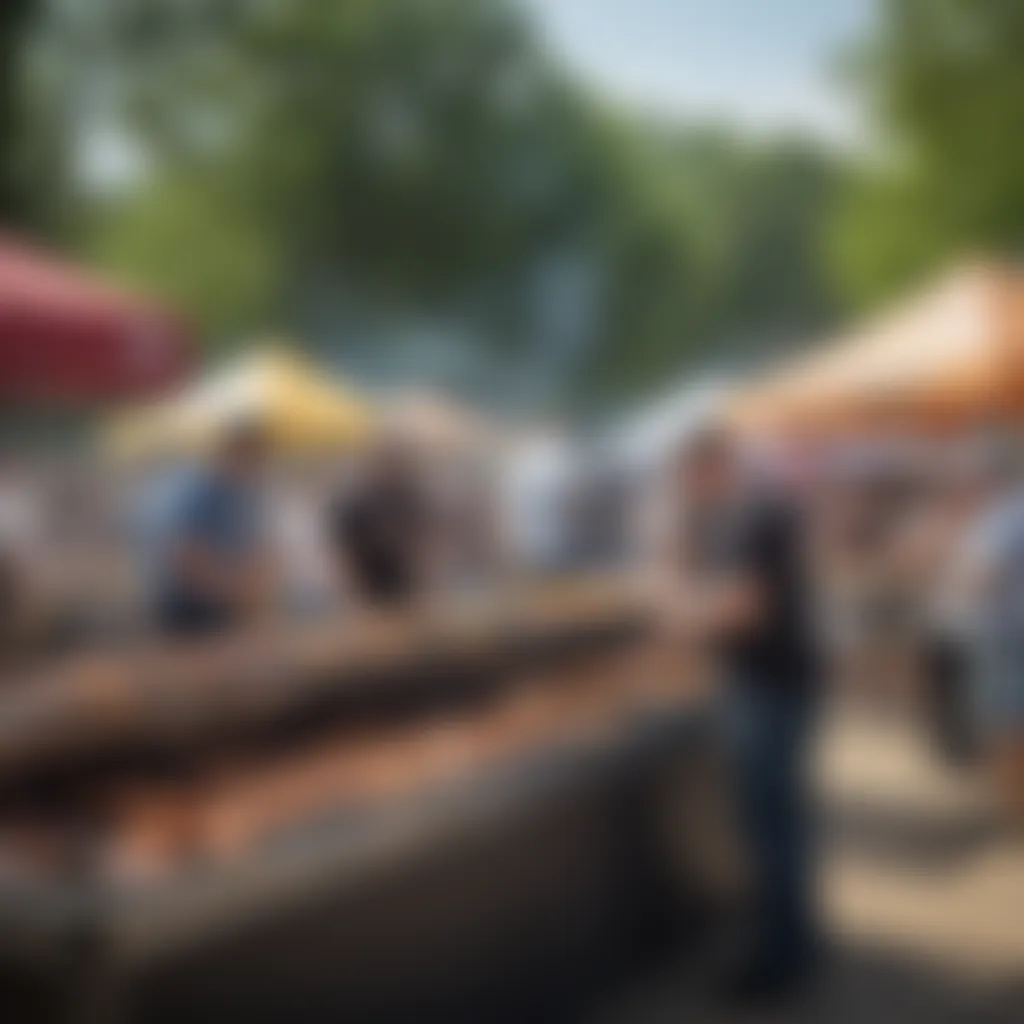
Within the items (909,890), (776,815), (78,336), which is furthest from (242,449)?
(909,890)

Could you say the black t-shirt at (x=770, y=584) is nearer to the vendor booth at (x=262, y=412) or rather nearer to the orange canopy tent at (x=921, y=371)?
the orange canopy tent at (x=921, y=371)

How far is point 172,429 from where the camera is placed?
144 cm

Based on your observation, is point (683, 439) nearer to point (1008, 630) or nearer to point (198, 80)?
point (1008, 630)

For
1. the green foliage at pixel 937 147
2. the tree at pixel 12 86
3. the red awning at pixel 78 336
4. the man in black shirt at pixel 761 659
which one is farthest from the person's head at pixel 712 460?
the tree at pixel 12 86

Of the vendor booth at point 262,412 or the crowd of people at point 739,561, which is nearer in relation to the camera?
the crowd of people at point 739,561

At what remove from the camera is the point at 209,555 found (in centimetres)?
143

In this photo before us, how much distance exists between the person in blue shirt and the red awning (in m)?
0.09

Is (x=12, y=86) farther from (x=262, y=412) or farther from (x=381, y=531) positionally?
(x=381, y=531)

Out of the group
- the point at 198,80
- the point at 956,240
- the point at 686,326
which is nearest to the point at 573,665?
the point at 686,326

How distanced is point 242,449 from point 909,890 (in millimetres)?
598

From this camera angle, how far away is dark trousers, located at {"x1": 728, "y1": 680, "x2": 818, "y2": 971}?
4.30 feet

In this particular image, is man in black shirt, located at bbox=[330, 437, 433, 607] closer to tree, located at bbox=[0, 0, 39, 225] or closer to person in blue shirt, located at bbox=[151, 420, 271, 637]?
person in blue shirt, located at bbox=[151, 420, 271, 637]

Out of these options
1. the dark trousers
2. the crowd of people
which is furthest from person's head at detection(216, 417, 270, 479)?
the dark trousers

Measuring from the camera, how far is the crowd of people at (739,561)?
1.26 meters
